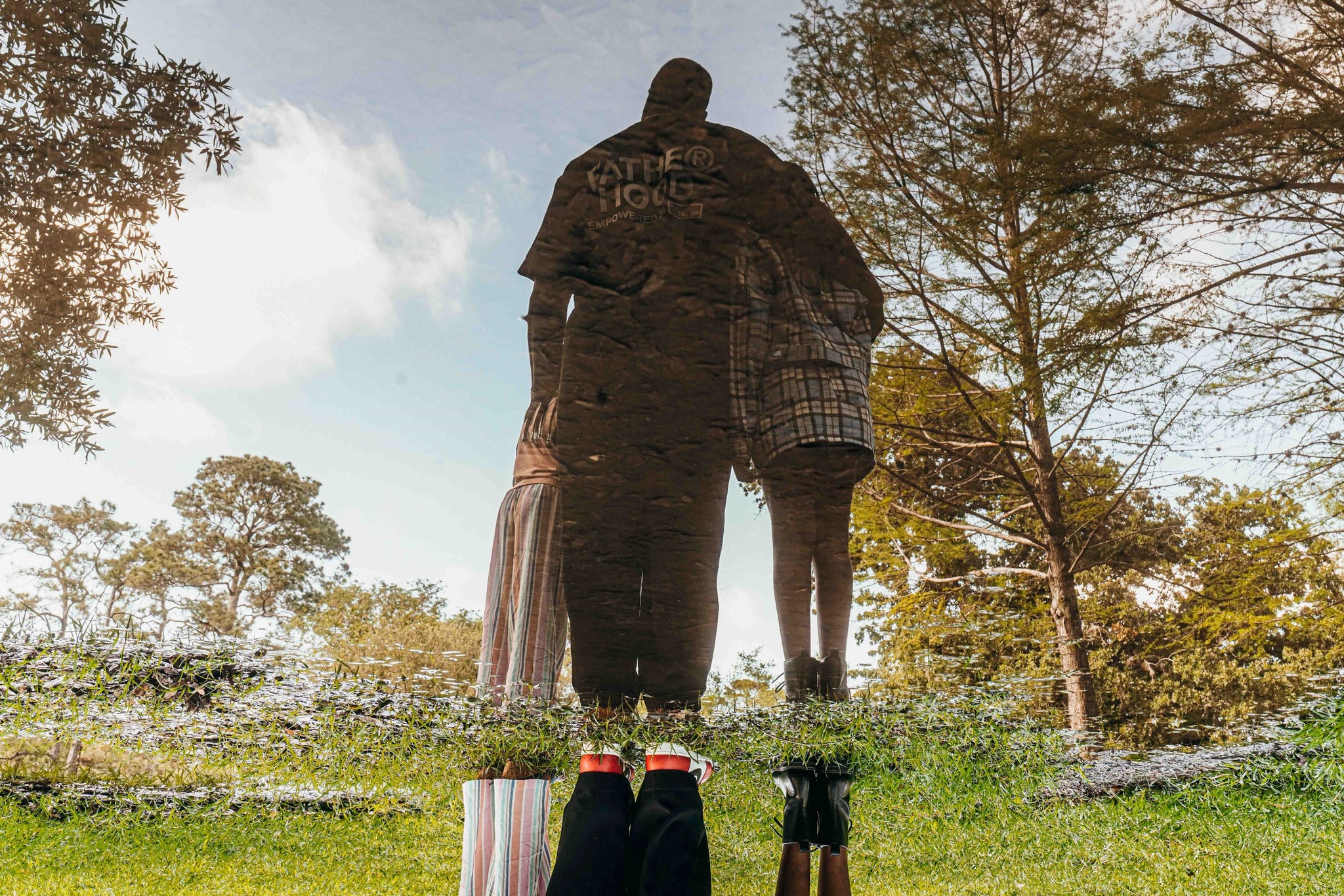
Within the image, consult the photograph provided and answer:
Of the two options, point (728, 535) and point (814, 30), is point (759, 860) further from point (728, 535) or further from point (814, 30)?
point (814, 30)

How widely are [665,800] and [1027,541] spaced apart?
989mm

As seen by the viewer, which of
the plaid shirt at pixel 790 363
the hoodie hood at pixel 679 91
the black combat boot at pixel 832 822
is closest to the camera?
the black combat boot at pixel 832 822

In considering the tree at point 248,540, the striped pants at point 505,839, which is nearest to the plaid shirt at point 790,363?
the striped pants at point 505,839

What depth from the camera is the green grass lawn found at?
1579 millimetres

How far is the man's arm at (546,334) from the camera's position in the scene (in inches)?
67.9

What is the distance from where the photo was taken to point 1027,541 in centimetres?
169

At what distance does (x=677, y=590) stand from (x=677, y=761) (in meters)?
0.35

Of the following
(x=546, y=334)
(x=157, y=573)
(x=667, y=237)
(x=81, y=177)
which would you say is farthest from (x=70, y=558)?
(x=667, y=237)

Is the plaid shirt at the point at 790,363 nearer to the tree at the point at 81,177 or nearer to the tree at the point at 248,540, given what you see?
the tree at the point at 248,540

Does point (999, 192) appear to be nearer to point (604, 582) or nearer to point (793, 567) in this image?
point (793, 567)

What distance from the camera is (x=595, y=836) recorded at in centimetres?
139

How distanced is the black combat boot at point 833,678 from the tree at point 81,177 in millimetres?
1804

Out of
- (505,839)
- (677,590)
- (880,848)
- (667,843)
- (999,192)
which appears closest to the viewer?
(667,843)

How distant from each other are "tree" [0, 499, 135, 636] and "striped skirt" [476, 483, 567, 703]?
777mm
